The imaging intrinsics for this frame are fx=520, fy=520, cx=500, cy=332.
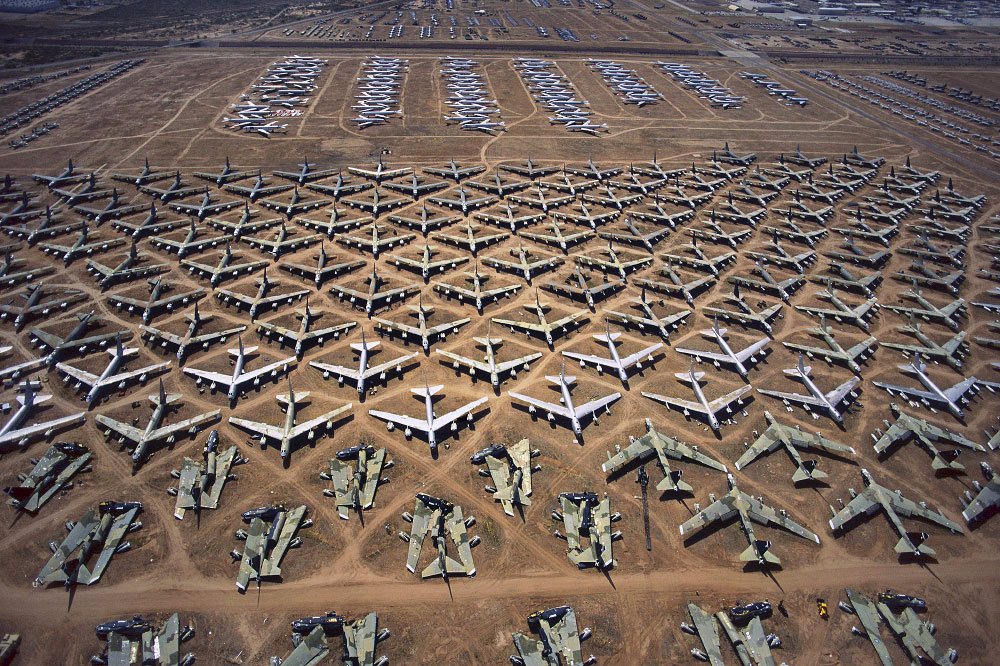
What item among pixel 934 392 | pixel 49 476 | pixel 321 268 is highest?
pixel 321 268

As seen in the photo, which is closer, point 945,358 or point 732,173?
point 945,358

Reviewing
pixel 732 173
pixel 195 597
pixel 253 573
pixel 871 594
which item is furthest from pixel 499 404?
pixel 732 173

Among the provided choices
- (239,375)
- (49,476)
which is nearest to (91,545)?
(49,476)

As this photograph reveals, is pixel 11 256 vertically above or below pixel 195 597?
above

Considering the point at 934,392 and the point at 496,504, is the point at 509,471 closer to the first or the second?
the point at 496,504

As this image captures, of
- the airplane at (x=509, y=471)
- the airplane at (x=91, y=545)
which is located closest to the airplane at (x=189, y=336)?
the airplane at (x=91, y=545)

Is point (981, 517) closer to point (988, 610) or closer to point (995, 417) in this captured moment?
point (988, 610)

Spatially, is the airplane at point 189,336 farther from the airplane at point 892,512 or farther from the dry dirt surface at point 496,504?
the airplane at point 892,512
